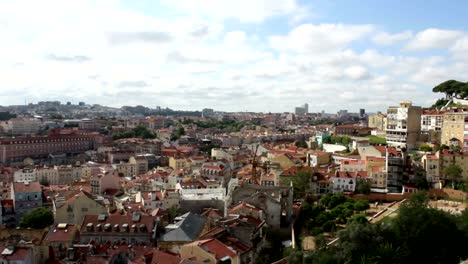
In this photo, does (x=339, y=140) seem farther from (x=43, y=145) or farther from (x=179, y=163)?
(x=43, y=145)

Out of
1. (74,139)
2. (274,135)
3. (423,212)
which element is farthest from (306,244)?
(274,135)

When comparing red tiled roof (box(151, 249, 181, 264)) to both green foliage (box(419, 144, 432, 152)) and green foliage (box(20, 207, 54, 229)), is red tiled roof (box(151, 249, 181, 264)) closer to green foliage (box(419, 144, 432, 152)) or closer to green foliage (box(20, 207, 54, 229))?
green foliage (box(20, 207, 54, 229))

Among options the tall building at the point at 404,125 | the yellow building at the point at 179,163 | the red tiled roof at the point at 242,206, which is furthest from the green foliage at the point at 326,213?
the yellow building at the point at 179,163

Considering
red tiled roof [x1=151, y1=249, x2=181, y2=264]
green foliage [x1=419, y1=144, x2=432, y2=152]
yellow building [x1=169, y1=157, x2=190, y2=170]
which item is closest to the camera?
red tiled roof [x1=151, y1=249, x2=181, y2=264]

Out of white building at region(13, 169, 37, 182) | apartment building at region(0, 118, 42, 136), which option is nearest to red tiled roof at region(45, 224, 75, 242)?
white building at region(13, 169, 37, 182)

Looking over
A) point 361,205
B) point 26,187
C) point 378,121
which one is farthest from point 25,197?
point 378,121

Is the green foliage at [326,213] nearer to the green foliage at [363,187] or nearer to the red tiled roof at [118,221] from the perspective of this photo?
the green foliage at [363,187]
